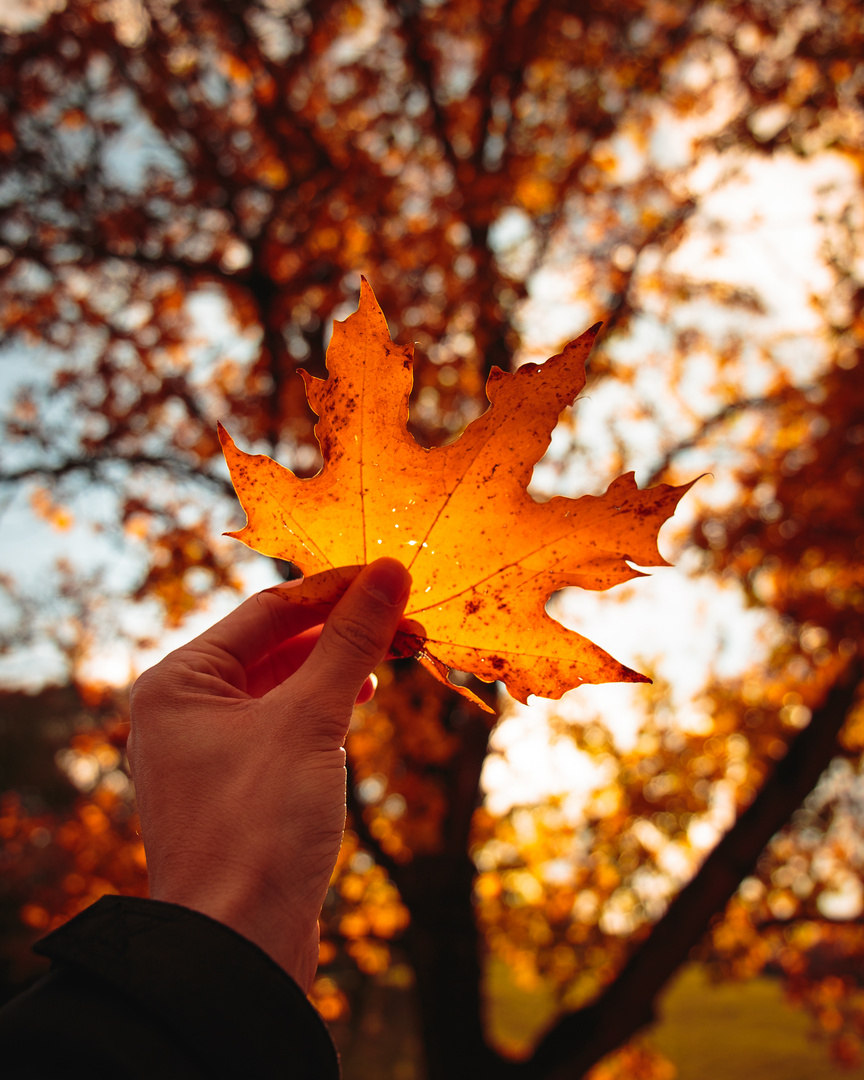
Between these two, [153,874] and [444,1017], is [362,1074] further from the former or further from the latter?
[153,874]

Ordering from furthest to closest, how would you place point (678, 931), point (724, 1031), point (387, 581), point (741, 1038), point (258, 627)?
1. point (724, 1031)
2. point (741, 1038)
3. point (678, 931)
4. point (258, 627)
5. point (387, 581)

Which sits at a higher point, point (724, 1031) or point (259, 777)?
point (259, 777)

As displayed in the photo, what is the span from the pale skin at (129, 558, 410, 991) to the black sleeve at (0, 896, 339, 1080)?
0.09m

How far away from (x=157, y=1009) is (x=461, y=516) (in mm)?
909

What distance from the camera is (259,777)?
1.20 meters

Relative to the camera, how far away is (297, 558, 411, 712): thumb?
1293 millimetres

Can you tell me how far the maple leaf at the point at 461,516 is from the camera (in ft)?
4.01

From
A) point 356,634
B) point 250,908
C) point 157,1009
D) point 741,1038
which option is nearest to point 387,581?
point 356,634

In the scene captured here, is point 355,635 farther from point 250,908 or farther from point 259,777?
point 250,908

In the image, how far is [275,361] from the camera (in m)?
5.69

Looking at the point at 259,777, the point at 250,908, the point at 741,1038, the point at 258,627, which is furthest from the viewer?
the point at 741,1038

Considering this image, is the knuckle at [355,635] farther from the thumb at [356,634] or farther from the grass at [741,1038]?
the grass at [741,1038]

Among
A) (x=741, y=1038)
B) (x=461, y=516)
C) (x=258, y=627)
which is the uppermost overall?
(x=461, y=516)

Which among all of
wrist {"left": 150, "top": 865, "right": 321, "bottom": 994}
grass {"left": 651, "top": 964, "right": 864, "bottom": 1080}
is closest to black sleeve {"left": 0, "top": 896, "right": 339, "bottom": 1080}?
wrist {"left": 150, "top": 865, "right": 321, "bottom": 994}
